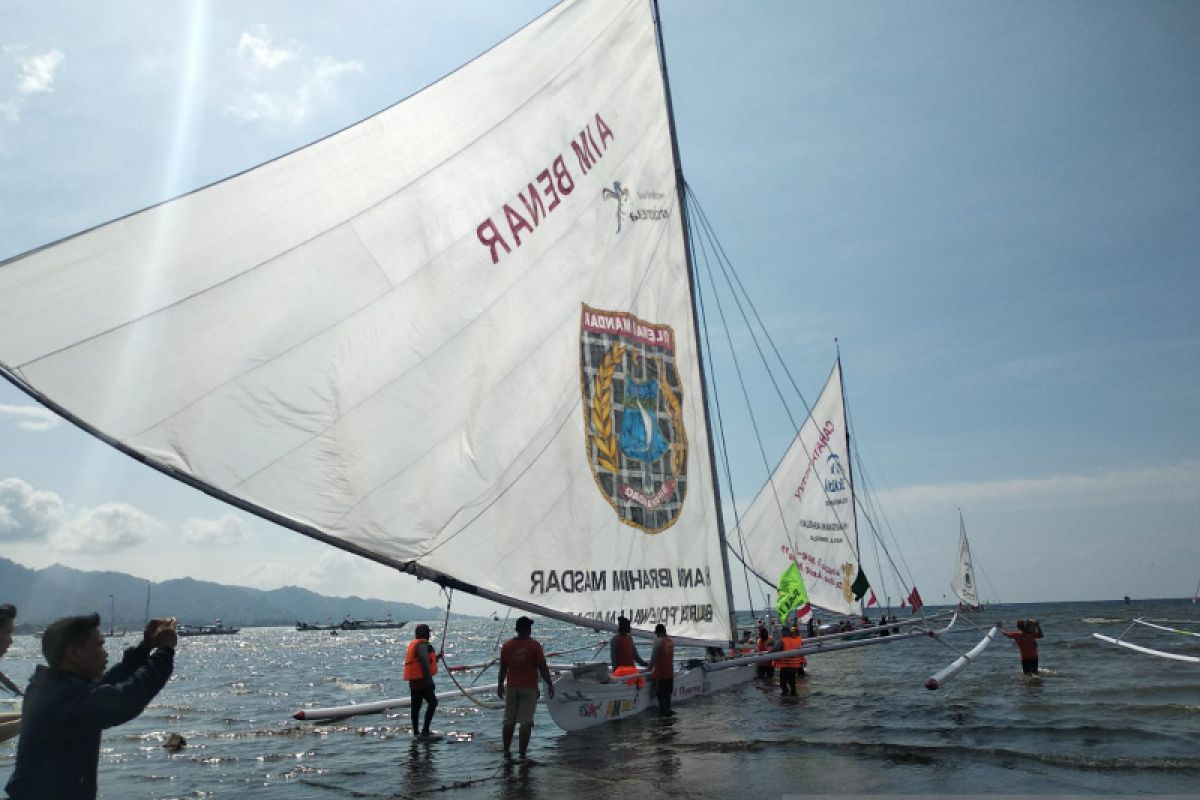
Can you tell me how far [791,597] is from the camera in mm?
Result: 18812

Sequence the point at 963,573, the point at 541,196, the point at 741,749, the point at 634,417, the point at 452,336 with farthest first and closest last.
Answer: the point at 963,573, the point at 634,417, the point at 741,749, the point at 541,196, the point at 452,336

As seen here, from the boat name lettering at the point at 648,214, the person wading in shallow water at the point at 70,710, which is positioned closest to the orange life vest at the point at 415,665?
the boat name lettering at the point at 648,214

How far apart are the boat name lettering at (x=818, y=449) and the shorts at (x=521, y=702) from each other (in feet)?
85.1

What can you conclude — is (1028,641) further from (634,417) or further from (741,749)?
(634,417)

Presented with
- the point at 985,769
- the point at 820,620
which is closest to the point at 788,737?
the point at 985,769

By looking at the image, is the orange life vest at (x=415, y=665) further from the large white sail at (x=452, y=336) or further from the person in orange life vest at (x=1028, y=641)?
the person in orange life vest at (x=1028, y=641)

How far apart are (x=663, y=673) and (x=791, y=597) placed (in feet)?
20.3

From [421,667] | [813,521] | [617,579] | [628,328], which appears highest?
[628,328]

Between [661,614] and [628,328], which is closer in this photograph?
[661,614]

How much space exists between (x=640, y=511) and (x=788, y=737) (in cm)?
433

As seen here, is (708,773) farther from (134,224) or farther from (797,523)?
(797,523)

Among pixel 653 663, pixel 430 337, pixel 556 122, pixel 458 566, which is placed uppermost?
pixel 556 122

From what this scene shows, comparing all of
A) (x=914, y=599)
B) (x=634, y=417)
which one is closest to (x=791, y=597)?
(x=634, y=417)

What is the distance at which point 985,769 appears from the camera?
10305 millimetres
